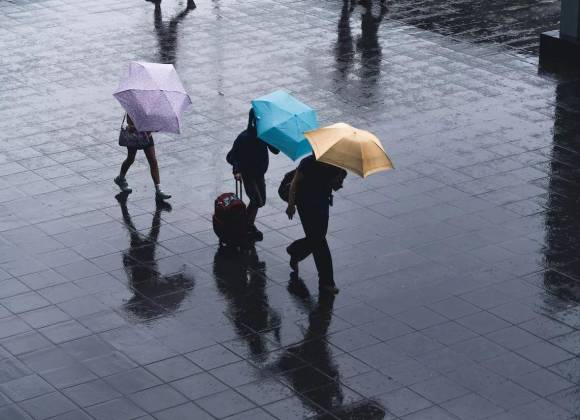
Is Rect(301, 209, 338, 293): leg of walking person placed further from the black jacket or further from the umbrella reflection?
the umbrella reflection

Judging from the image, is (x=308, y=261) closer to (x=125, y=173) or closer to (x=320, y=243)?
(x=320, y=243)

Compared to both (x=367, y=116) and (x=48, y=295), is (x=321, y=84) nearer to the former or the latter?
(x=367, y=116)

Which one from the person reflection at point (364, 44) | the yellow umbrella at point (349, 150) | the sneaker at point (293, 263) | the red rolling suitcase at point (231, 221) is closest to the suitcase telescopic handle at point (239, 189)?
the red rolling suitcase at point (231, 221)

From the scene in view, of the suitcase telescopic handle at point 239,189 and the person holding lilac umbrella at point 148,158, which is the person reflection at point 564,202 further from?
the person holding lilac umbrella at point 148,158

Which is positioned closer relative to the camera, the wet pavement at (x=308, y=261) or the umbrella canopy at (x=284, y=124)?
the wet pavement at (x=308, y=261)

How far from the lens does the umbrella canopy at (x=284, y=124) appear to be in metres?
13.2

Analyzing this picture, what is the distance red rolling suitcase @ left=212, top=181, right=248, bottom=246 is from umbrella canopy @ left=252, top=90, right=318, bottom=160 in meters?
0.93

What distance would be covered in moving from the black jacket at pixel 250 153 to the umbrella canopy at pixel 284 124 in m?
0.23

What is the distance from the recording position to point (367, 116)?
18375 millimetres

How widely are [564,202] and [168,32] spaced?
10.4 meters

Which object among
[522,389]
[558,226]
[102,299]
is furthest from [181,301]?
[558,226]

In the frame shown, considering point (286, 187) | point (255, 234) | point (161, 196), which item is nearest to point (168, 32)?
point (161, 196)

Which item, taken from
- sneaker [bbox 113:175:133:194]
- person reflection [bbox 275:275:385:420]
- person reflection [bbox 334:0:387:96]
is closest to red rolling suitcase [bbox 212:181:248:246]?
person reflection [bbox 275:275:385:420]

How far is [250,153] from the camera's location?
13766 mm
